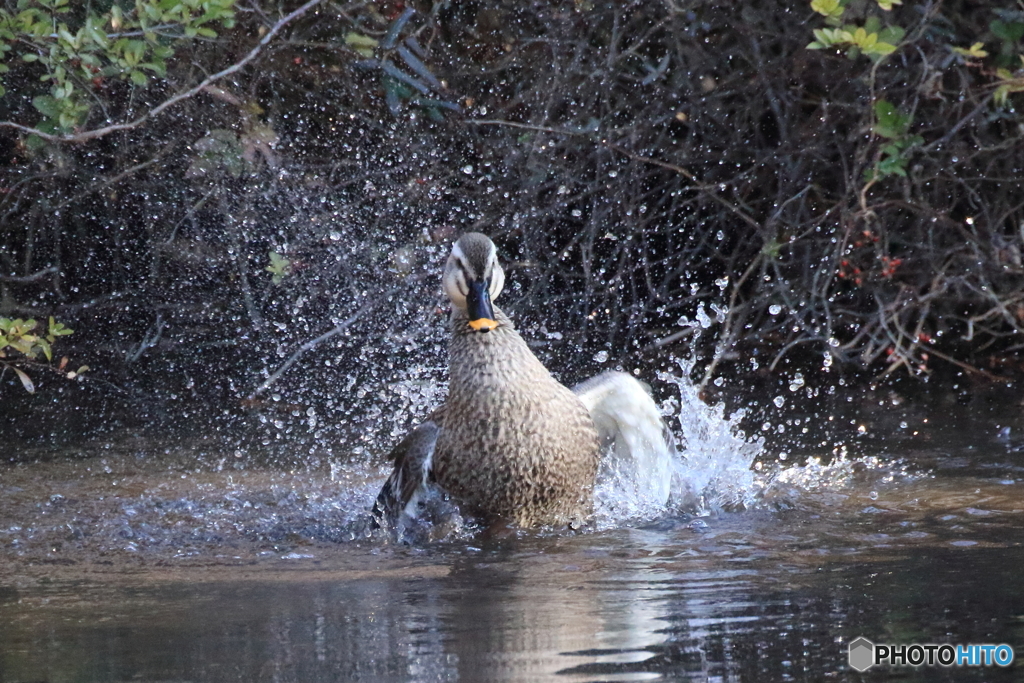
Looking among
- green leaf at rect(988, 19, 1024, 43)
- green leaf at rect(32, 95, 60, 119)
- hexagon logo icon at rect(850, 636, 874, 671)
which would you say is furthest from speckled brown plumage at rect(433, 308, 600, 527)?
green leaf at rect(988, 19, 1024, 43)

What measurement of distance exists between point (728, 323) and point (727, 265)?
0.56 metres

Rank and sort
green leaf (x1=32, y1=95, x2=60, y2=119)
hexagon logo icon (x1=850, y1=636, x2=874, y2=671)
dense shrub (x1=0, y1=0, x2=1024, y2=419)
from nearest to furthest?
hexagon logo icon (x1=850, y1=636, x2=874, y2=671) < green leaf (x1=32, y1=95, x2=60, y2=119) < dense shrub (x1=0, y1=0, x2=1024, y2=419)

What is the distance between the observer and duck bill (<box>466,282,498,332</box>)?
4711mm

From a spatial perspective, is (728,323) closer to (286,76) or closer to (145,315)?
(286,76)

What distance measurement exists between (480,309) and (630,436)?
87 centimetres

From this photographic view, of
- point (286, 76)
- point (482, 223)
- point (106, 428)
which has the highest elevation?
point (286, 76)

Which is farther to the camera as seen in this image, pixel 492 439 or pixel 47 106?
pixel 47 106

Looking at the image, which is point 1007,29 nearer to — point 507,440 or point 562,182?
point 562,182

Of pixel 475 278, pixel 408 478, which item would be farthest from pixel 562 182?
pixel 408 478

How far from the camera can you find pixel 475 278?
4.82 meters

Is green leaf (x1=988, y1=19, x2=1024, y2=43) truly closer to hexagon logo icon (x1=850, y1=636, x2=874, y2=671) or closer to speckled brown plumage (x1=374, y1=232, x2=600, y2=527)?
speckled brown plumage (x1=374, y1=232, x2=600, y2=527)

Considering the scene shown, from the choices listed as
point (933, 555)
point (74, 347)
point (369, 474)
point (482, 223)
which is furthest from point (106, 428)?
point (933, 555)

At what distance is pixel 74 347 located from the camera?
767 cm

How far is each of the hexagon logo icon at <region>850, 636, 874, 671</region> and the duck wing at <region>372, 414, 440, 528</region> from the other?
2049 millimetres
